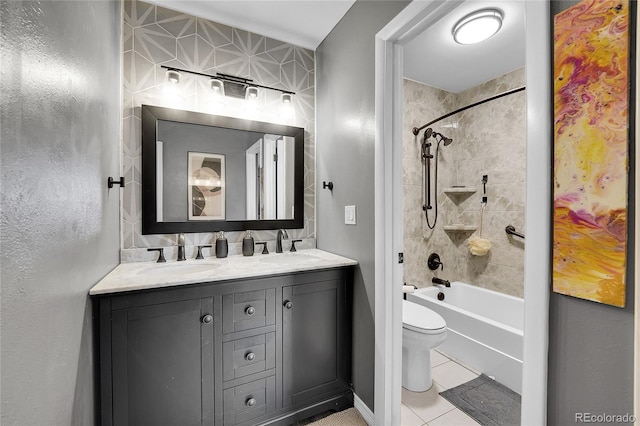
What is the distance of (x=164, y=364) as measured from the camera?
1.28 metres

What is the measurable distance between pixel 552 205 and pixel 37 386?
1.50 m

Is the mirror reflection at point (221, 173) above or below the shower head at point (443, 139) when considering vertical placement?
below

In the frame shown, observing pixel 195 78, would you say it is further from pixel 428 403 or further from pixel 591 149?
pixel 428 403

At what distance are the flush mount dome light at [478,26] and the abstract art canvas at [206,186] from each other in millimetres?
1915

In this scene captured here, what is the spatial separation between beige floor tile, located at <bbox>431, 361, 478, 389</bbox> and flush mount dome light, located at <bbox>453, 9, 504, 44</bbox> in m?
2.51

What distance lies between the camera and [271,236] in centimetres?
212

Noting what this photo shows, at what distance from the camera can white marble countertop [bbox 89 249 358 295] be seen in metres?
1.24

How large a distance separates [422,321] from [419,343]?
0.15 metres

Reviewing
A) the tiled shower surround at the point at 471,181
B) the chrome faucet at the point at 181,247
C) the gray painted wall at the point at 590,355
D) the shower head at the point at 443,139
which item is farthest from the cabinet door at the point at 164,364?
the shower head at the point at 443,139

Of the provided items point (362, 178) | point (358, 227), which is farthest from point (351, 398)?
point (362, 178)

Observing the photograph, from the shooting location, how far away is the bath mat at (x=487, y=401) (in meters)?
1.63

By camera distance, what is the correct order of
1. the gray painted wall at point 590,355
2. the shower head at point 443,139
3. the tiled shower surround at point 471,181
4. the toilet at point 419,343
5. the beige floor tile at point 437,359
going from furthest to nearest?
the shower head at point 443,139 < the tiled shower surround at point 471,181 < the beige floor tile at point 437,359 < the toilet at point 419,343 < the gray painted wall at point 590,355

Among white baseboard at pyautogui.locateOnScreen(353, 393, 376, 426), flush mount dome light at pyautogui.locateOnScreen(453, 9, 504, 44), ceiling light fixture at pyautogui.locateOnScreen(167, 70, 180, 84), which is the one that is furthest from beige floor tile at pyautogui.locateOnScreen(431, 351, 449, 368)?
ceiling light fixture at pyautogui.locateOnScreen(167, 70, 180, 84)

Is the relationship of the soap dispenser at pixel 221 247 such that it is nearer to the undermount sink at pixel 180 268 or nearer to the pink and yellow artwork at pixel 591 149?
the undermount sink at pixel 180 268
